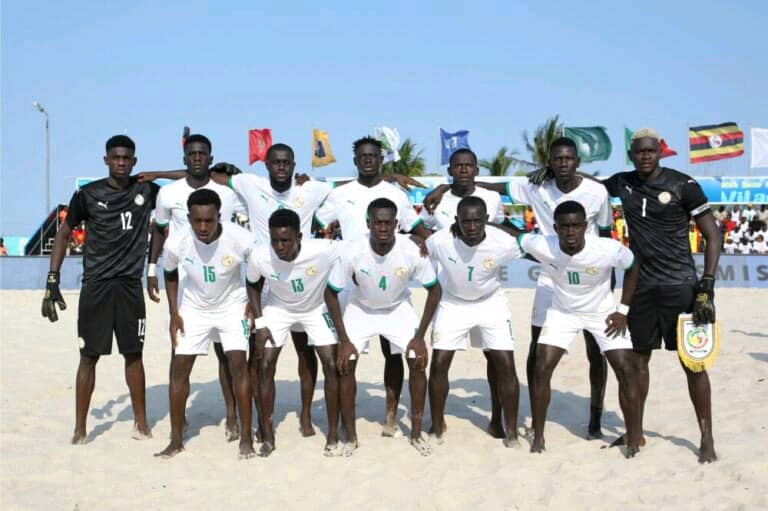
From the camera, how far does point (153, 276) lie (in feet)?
24.2

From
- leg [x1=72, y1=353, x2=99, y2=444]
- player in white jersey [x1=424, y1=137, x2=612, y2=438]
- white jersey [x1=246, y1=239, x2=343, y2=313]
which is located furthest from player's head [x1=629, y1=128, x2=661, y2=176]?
leg [x1=72, y1=353, x2=99, y2=444]

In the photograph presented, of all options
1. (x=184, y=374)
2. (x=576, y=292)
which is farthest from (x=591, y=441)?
(x=184, y=374)

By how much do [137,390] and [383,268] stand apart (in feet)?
8.51

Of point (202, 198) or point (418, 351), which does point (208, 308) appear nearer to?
point (202, 198)

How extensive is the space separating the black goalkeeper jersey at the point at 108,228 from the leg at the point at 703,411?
484 cm

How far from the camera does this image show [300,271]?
6.48m

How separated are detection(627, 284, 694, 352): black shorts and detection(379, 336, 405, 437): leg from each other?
2.12m

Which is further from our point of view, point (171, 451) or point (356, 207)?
point (356, 207)

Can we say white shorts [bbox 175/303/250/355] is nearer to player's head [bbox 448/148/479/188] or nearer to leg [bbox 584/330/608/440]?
player's head [bbox 448/148/479/188]

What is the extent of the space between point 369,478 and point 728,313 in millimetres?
10465

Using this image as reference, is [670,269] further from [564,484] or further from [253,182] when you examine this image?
[253,182]

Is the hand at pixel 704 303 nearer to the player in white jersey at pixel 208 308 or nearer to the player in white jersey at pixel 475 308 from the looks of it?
the player in white jersey at pixel 475 308

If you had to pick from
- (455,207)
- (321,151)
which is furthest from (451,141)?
(455,207)

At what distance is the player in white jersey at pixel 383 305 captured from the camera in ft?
21.3
